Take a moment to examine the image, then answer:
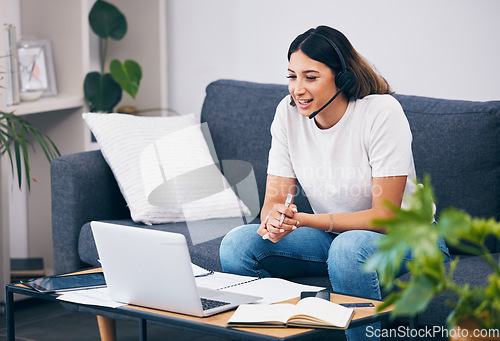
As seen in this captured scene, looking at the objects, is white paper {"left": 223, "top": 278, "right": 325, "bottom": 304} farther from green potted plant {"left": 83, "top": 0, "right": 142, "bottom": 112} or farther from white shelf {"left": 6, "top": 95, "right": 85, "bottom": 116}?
green potted plant {"left": 83, "top": 0, "right": 142, "bottom": 112}

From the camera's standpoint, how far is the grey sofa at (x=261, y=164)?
2.08 m

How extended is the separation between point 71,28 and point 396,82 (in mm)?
1338

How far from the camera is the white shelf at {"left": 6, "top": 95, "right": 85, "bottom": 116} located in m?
2.70

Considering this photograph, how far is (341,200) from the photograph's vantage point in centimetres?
194

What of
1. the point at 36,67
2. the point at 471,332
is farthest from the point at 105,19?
the point at 471,332

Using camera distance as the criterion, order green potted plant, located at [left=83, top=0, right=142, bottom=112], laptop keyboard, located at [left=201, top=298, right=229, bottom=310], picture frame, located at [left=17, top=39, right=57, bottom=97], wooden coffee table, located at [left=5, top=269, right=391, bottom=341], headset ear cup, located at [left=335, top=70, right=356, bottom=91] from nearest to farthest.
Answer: wooden coffee table, located at [left=5, top=269, right=391, bottom=341]
laptop keyboard, located at [left=201, top=298, right=229, bottom=310]
headset ear cup, located at [left=335, top=70, right=356, bottom=91]
picture frame, located at [left=17, top=39, right=57, bottom=97]
green potted plant, located at [left=83, top=0, right=142, bottom=112]

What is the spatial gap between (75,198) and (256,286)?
98 cm

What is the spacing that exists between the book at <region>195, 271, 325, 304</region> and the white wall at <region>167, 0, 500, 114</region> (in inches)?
50.4

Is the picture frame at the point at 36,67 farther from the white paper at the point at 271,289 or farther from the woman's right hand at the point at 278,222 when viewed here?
the white paper at the point at 271,289

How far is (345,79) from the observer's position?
1884mm

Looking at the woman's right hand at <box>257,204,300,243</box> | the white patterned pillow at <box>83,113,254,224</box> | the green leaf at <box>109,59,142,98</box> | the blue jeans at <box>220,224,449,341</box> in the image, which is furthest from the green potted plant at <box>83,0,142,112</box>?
the woman's right hand at <box>257,204,300,243</box>

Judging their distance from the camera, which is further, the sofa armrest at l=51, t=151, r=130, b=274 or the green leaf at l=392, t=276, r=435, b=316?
the sofa armrest at l=51, t=151, r=130, b=274

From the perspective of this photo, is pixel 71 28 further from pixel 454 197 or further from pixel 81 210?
pixel 454 197

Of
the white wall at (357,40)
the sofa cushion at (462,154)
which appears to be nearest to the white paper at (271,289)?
the sofa cushion at (462,154)
